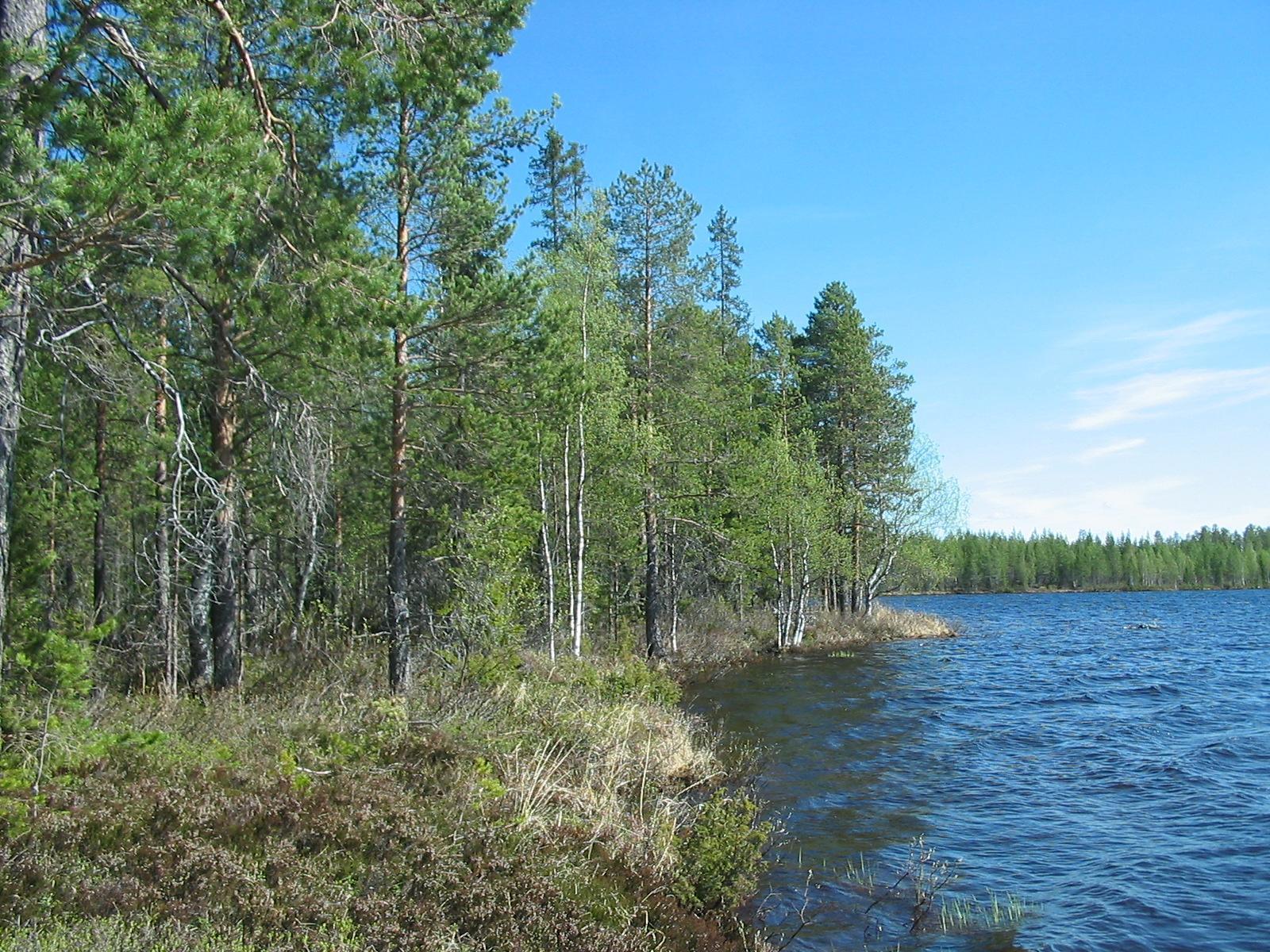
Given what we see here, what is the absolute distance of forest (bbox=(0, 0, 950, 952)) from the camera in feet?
17.9

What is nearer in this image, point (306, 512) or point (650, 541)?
point (306, 512)

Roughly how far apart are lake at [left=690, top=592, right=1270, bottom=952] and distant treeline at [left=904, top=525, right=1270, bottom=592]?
84351 millimetres

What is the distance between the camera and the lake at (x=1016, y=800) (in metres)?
8.36

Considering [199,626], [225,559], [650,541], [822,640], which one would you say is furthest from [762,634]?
[225,559]

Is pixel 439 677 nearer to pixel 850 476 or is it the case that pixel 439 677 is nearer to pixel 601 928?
pixel 601 928

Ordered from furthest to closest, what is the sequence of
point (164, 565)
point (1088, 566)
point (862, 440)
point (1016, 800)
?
1. point (1088, 566)
2. point (862, 440)
3. point (1016, 800)
4. point (164, 565)

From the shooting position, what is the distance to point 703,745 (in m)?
13.9

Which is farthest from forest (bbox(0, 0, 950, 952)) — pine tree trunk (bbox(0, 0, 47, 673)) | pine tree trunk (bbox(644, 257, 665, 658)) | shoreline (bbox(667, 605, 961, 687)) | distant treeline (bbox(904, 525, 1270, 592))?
distant treeline (bbox(904, 525, 1270, 592))

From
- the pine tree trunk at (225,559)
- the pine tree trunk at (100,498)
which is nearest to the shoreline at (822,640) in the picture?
the pine tree trunk at (100,498)

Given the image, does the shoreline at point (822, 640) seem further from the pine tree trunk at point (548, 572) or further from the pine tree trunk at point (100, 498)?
the pine tree trunk at point (100, 498)

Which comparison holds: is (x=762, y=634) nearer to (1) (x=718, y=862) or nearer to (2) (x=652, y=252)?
(2) (x=652, y=252)

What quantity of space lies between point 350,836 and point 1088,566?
388ft

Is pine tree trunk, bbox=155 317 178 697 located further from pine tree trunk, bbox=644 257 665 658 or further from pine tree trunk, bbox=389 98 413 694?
pine tree trunk, bbox=644 257 665 658

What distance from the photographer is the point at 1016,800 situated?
1236 cm
